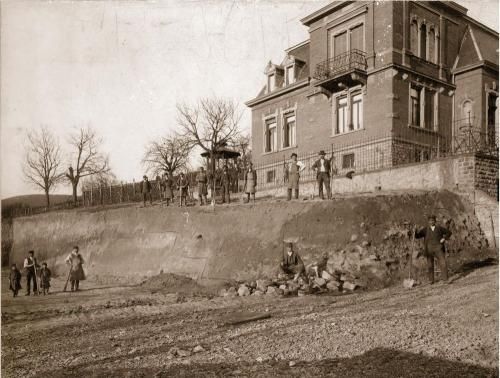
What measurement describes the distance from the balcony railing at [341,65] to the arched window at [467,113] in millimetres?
6069

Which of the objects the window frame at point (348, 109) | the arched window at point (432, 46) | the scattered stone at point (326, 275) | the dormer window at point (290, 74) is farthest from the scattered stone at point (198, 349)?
the dormer window at point (290, 74)

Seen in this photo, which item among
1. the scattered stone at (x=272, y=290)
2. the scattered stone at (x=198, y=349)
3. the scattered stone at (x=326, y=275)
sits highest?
the scattered stone at (x=326, y=275)

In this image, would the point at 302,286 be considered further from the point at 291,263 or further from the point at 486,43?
the point at 486,43

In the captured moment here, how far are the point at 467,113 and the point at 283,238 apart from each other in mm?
15115

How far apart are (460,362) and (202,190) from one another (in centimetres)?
1592

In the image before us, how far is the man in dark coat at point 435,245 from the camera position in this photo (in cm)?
1139

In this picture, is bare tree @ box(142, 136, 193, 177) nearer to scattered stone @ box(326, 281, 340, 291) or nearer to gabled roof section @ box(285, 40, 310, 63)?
gabled roof section @ box(285, 40, 310, 63)

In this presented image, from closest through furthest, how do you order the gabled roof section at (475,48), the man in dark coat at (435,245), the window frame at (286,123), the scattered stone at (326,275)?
the man in dark coat at (435,245)
the scattered stone at (326,275)
the gabled roof section at (475,48)
the window frame at (286,123)

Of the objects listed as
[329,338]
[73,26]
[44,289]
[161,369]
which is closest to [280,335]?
[329,338]

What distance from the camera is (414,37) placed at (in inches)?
893

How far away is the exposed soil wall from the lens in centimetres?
1302

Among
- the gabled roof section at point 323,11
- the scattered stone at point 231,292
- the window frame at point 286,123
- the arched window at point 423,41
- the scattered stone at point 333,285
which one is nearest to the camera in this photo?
the scattered stone at point 333,285

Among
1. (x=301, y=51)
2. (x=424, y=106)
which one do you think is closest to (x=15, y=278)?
(x=424, y=106)

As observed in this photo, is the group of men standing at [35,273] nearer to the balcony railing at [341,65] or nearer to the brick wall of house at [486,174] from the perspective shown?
the brick wall of house at [486,174]
